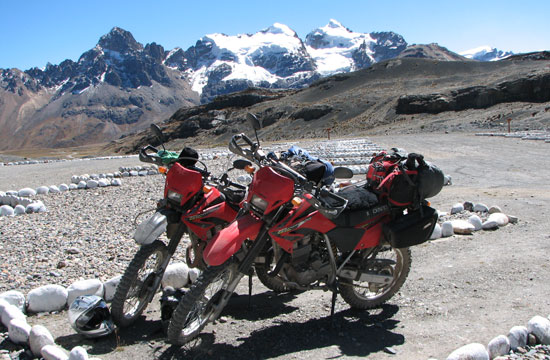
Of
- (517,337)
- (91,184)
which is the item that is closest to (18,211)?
(91,184)

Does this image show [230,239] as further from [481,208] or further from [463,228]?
[481,208]

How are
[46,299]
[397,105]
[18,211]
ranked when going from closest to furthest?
[46,299] → [18,211] → [397,105]

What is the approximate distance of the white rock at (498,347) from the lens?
378cm

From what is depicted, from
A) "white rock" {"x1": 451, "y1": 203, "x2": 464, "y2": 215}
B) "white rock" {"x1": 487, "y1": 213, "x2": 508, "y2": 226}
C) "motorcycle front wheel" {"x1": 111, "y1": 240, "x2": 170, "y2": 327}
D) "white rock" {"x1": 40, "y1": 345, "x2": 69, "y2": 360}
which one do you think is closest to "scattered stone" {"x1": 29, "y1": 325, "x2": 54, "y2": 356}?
"white rock" {"x1": 40, "y1": 345, "x2": 69, "y2": 360}

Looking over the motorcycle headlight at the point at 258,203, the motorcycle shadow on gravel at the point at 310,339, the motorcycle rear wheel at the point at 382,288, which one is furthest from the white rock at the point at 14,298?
the motorcycle rear wheel at the point at 382,288

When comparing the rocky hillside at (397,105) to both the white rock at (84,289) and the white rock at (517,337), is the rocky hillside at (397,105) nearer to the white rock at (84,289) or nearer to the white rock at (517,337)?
the white rock at (517,337)

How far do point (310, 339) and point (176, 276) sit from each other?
1.91 m

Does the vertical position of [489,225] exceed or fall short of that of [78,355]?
it falls short

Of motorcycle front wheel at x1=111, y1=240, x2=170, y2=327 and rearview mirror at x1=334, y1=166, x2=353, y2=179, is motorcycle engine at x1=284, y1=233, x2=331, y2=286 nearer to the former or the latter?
rearview mirror at x1=334, y1=166, x2=353, y2=179

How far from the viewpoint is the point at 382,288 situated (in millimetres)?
5066

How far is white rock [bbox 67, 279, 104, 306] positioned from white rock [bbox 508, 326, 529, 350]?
13.0ft

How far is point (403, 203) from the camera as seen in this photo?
15.5 feet

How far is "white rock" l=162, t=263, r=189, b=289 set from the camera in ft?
18.1

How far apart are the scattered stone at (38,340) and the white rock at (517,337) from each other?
12.4ft
